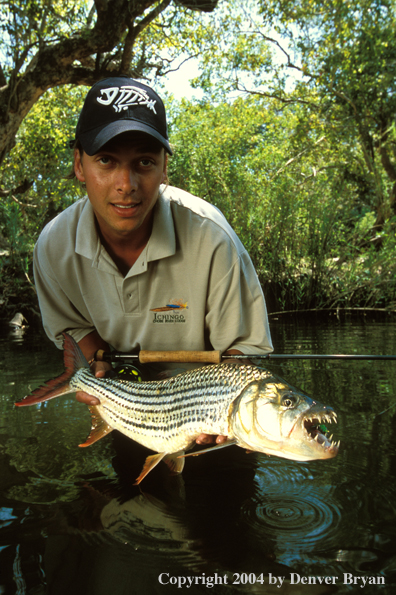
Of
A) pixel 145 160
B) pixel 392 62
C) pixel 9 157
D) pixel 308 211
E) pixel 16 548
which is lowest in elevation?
pixel 16 548

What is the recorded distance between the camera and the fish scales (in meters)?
2.29

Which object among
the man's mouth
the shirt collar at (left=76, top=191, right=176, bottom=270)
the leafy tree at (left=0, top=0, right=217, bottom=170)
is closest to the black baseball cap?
the man's mouth

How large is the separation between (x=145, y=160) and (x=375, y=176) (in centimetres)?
1403

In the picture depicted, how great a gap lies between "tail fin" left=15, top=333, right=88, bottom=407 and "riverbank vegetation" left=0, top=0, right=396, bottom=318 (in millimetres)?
8348

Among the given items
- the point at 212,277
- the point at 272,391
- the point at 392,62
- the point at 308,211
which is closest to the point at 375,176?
the point at 392,62

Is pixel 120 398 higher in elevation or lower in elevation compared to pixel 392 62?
lower

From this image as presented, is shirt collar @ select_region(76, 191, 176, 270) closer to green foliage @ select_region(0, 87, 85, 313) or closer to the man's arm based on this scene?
the man's arm

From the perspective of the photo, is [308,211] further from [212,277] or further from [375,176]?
[212,277]

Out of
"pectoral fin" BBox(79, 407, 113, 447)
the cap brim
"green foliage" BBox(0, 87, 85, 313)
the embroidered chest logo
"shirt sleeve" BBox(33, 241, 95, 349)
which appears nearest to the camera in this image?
the cap brim

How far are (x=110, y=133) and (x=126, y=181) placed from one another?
0.27 meters

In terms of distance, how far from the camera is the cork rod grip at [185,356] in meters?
3.05

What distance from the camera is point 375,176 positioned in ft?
50.6

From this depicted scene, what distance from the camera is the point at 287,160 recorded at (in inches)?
728

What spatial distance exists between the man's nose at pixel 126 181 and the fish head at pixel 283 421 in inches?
54.4
